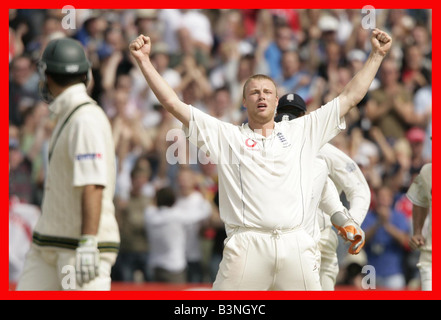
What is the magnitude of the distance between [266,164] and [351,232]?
0.99 meters

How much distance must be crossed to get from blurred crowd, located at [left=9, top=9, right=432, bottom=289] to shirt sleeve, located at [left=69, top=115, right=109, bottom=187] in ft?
21.9

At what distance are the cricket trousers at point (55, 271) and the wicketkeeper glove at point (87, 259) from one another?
0.33 feet

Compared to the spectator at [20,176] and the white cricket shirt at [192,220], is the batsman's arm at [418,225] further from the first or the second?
the spectator at [20,176]

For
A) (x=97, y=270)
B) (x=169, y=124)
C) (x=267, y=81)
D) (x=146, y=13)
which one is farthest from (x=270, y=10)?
(x=97, y=270)

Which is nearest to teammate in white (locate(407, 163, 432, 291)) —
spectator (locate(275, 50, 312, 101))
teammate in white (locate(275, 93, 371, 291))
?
teammate in white (locate(275, 93, 371, 291))

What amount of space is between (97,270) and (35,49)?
9939 mm

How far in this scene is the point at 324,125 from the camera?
7.50 m

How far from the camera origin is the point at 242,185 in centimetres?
727

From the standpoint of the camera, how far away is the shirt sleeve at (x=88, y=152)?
19.9ft

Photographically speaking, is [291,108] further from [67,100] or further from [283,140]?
[67,100]

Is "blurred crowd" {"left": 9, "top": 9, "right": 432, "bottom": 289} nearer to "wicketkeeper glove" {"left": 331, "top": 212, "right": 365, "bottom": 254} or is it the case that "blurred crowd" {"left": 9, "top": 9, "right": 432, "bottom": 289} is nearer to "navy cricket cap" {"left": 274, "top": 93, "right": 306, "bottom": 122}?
"navy cricket cap" {"left": 274, "top": 93, "right": 306, "bottom": 122}

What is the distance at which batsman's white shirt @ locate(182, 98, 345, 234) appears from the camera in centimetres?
721

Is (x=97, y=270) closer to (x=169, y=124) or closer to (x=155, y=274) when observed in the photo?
(x=155, y=274)

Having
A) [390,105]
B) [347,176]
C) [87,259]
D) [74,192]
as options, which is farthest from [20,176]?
[87,259]
